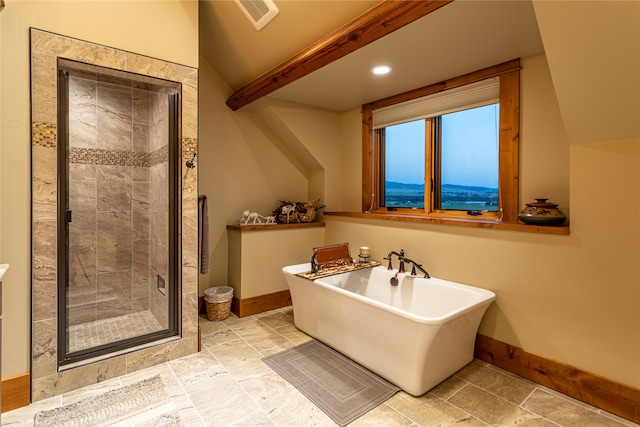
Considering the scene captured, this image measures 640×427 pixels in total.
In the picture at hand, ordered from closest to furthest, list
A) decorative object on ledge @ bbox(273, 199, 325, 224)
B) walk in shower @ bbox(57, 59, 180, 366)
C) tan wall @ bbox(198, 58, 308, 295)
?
walk in shower @ bbox(57, 59, 180, 366) → tan wall @ bbox(198, 58, 308, 295) → decorative object on ledge @ bbox(273, 199, 325, 224)

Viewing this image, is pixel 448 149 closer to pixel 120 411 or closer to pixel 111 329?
pixel 120 411

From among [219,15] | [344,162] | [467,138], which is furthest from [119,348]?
[467,138]

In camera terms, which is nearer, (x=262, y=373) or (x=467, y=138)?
(x=262, y=373)

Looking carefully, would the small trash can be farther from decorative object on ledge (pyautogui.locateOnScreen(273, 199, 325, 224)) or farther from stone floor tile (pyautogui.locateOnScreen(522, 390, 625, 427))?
stone floor tile (pyautogui.locateOnScreen(522, 390, 625, 427))

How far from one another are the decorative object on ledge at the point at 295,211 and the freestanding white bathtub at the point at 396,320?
0.83 m

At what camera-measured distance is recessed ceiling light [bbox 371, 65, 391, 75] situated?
2.80 meters

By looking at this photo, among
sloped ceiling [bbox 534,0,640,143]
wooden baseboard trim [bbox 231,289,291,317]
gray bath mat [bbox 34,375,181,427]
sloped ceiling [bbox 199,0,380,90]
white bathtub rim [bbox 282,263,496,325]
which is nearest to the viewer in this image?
sloped ceiling [bbox 534,0,640,143]

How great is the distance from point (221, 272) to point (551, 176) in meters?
3.25

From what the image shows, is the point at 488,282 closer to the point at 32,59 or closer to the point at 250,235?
the point at 250,235

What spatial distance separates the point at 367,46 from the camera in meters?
2.45

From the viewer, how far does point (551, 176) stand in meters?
2.46

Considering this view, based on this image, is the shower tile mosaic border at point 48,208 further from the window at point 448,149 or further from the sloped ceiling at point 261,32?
the window at point 448,149

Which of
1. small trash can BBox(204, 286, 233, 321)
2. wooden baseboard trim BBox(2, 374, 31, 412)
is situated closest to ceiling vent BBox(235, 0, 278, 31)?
small trash can BBox(204, 286, 233, 321)

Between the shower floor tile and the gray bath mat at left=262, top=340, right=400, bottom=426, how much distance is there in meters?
1.10
